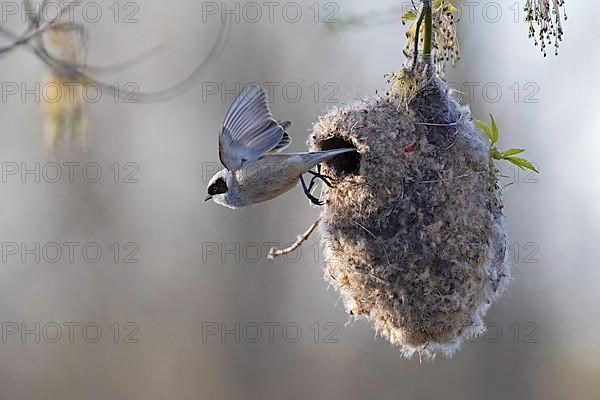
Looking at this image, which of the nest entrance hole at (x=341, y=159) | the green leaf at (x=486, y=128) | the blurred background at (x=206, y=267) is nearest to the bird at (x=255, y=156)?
the nest entrance hole at (x=341, y=159)

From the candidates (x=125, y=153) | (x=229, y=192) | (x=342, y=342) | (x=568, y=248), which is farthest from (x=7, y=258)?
(x=229, y=192)

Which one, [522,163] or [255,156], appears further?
[255,156]

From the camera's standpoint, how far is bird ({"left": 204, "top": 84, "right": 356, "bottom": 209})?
10.2 feet

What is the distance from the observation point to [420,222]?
9.91 feet

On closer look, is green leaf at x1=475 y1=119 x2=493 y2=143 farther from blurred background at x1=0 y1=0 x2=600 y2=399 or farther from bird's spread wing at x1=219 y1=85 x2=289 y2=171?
blurred background at x1=0 y1=0 x2=600 y2=399

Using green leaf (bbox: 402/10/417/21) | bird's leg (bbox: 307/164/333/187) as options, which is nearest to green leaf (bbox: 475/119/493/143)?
green leaf (bbox: 402/10/417/21)

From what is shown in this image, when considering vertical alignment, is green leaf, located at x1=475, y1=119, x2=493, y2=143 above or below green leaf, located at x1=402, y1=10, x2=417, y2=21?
below

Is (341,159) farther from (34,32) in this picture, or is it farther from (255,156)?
(34,32)

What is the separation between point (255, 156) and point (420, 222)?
2.13 ft

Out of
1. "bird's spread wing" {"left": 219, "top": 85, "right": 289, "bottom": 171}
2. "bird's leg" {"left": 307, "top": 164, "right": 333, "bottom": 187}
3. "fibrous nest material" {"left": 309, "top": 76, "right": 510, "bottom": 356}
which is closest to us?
"fibrous nest material" {"left": 309, "top": 76, "right": 510, "bottom": 356}

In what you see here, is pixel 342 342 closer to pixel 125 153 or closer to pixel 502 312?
pixel 502 312

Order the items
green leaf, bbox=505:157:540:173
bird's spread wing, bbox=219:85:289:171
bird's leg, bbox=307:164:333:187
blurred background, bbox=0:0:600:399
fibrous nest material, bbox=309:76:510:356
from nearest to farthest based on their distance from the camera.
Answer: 1. green leaf, bbox=505:157:540:173
2. fibrous nest material, bbox=309:76:510:356
3. bird's spread wing, bbox=219:85:289:171
4. bird's leg, bbox=307:164:333:187
5. blurred background, bbox=0:0:600:399

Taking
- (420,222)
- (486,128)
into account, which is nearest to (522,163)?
(486,128)

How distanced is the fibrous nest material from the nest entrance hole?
0.07m
